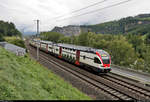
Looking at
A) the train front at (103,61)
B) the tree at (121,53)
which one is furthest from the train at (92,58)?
the tree at (121,53)

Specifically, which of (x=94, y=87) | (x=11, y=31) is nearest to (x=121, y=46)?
(x=94, y=87)

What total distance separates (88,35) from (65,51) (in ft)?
105

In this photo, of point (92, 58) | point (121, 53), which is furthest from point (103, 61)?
point (121, 53)

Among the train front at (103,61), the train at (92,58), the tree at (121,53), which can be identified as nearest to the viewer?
the train front at (103,61)

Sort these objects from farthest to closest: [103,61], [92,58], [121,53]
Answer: [121,53] < [92,58] < [103,61]

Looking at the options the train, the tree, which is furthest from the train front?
the tree

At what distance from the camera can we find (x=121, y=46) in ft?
133

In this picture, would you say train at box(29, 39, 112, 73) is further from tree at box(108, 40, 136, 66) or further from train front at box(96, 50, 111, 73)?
tree at box(108, 40, 136, 66)

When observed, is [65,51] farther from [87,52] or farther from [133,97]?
[133,97]

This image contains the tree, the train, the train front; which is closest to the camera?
the train front

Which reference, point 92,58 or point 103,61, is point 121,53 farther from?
point 103,61

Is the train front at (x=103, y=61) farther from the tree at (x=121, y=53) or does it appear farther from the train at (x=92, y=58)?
the tree at (x=121, y=53)

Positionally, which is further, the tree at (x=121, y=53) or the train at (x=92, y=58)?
the tree at (x=121, y=53)

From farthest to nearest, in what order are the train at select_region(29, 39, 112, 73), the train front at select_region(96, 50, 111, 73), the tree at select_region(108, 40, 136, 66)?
1. the tree at select_region(108, 40, 136, 66)
2. the train at select_region(29, 39, 112, 73)
3. the train front at select_region(96, 50, 111, 73)
